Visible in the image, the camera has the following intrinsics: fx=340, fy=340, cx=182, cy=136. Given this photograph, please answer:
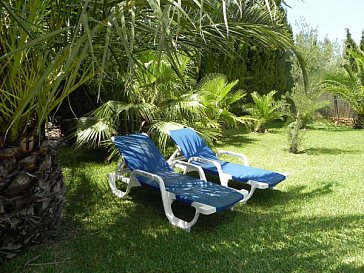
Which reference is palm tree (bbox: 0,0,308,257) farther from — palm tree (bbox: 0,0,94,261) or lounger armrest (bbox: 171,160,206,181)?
lounger armrest (bbox: 171,160,206,181)

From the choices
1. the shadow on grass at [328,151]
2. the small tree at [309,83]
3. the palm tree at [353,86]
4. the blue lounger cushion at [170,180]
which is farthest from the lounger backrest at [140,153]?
the palm tree at [353,86]

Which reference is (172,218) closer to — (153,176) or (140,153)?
(153,176)

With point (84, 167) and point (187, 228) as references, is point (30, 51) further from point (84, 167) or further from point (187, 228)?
point (84, 167)

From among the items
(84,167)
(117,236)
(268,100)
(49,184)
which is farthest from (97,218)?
(268,100)

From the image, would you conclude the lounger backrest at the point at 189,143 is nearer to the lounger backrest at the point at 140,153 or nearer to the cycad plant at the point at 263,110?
the lounger backrest at the point at 140,153

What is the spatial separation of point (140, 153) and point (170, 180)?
0.80 meters

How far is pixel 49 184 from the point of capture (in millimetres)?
3648

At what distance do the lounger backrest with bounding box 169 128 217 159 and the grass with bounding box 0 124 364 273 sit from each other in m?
1.12

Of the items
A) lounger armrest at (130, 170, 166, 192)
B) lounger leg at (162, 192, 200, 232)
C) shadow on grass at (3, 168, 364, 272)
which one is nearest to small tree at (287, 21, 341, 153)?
shadow on grass at (3, 168, 364, 272)

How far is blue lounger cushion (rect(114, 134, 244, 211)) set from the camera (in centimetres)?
423

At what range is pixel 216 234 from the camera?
4098 millimetres

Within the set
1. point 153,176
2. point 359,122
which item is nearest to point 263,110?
point 359,122

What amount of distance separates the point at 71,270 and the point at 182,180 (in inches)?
83.7

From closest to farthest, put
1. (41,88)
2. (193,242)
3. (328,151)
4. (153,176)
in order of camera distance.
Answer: (41,88) < (193,242) < (153,176) < (328,151)
